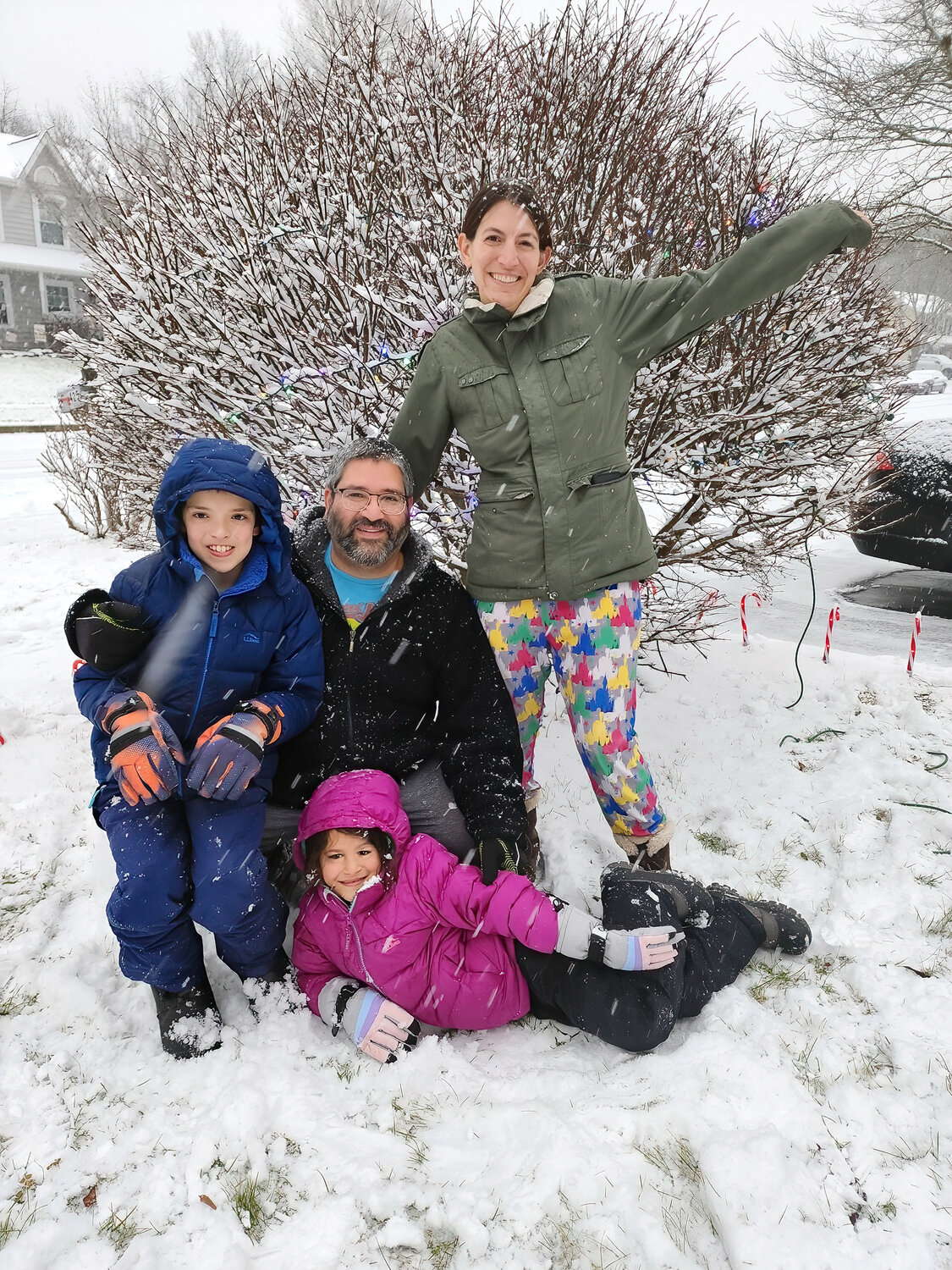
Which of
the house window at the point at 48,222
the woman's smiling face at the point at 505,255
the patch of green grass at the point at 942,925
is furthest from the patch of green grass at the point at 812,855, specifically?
the house window at the point at 48,222

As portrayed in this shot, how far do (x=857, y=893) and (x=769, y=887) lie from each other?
0.95ft

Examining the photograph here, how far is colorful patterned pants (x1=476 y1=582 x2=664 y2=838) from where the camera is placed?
228 cm

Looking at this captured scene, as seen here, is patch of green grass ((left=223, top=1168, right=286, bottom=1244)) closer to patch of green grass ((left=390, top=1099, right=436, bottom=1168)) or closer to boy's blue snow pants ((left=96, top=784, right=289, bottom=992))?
patch of green grass ((left=390, top=1099, right=436, bottom=1168))

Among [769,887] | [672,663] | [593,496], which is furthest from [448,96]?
A: [769,887]

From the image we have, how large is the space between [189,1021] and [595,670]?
1518 mm

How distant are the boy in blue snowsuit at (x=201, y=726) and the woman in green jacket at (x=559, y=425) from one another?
61cm

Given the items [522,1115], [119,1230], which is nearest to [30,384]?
[119,1230]

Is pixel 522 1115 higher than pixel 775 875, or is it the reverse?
pixel 775 875

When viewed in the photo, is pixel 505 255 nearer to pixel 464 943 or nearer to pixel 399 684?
pixel 399 684

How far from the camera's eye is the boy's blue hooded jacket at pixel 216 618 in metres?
2.17

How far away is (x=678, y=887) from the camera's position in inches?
89.7

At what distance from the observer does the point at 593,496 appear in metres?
2.20

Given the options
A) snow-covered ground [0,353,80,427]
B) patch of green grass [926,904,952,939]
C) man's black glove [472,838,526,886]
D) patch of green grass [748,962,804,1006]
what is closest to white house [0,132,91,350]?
snow-covered ground [0,353,80,427]

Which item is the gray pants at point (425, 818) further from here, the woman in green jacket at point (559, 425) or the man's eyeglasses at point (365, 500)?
the man's eyeglasses at point (365, 500)
